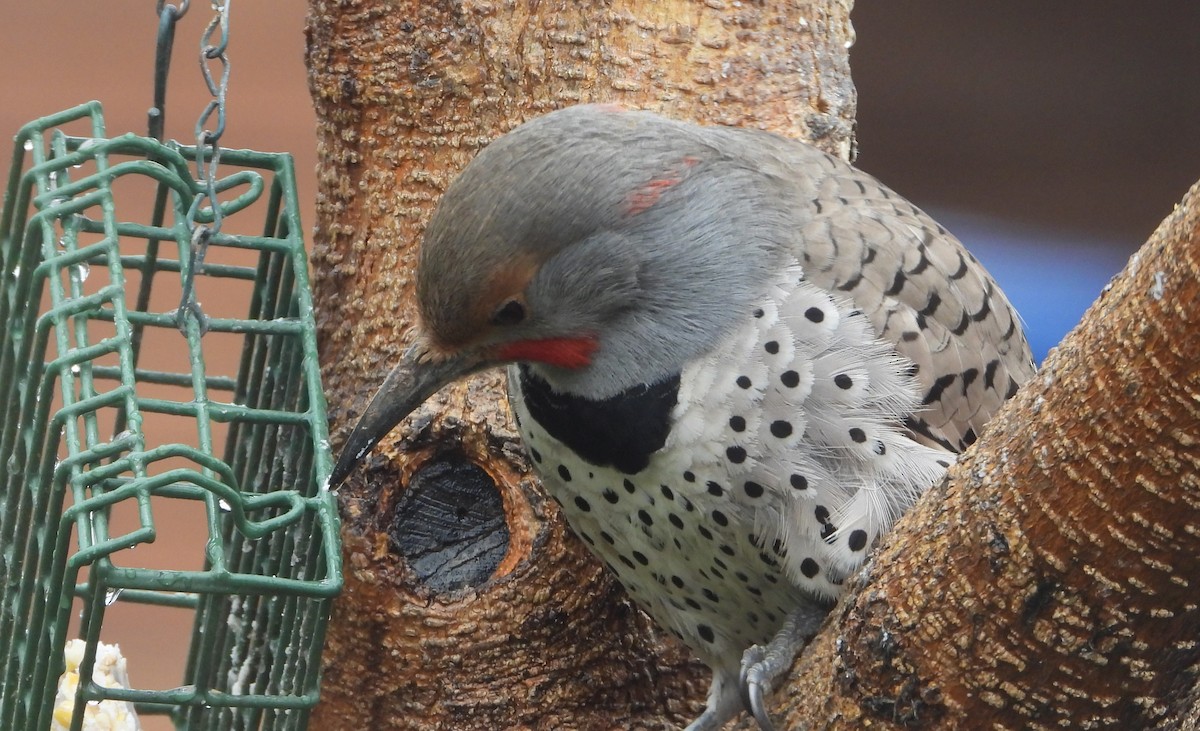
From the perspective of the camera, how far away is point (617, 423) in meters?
2.10

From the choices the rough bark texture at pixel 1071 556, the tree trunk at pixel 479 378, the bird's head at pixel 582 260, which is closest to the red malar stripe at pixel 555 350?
the bird's head at pixel 582 260

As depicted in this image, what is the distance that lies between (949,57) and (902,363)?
11.3 ft

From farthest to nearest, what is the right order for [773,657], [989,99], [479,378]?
[989,99]
[479,378]
[773,657]

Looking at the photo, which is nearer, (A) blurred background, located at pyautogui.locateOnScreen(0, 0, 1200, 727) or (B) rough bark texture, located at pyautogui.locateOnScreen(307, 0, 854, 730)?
(B) rough bark texture, located at pyautogui.locateOnScreen(307, 0, 854, 730)

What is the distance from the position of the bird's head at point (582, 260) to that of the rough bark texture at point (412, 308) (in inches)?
11.0

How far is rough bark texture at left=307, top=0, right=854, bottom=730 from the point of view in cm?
234

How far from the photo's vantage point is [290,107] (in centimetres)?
519

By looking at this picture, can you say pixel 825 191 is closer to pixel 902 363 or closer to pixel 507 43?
pixel 902 363

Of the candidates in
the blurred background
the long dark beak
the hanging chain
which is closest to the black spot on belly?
the long dark beak

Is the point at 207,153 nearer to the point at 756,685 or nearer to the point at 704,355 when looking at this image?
the point at 704,355

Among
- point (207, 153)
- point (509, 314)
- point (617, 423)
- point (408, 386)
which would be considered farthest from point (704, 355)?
point (207, 153)

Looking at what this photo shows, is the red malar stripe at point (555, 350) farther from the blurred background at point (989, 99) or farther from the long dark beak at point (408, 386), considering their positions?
the blurred background at point (989, 99)

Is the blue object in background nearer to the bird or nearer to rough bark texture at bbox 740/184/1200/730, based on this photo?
the bird

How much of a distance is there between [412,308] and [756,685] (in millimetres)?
910
